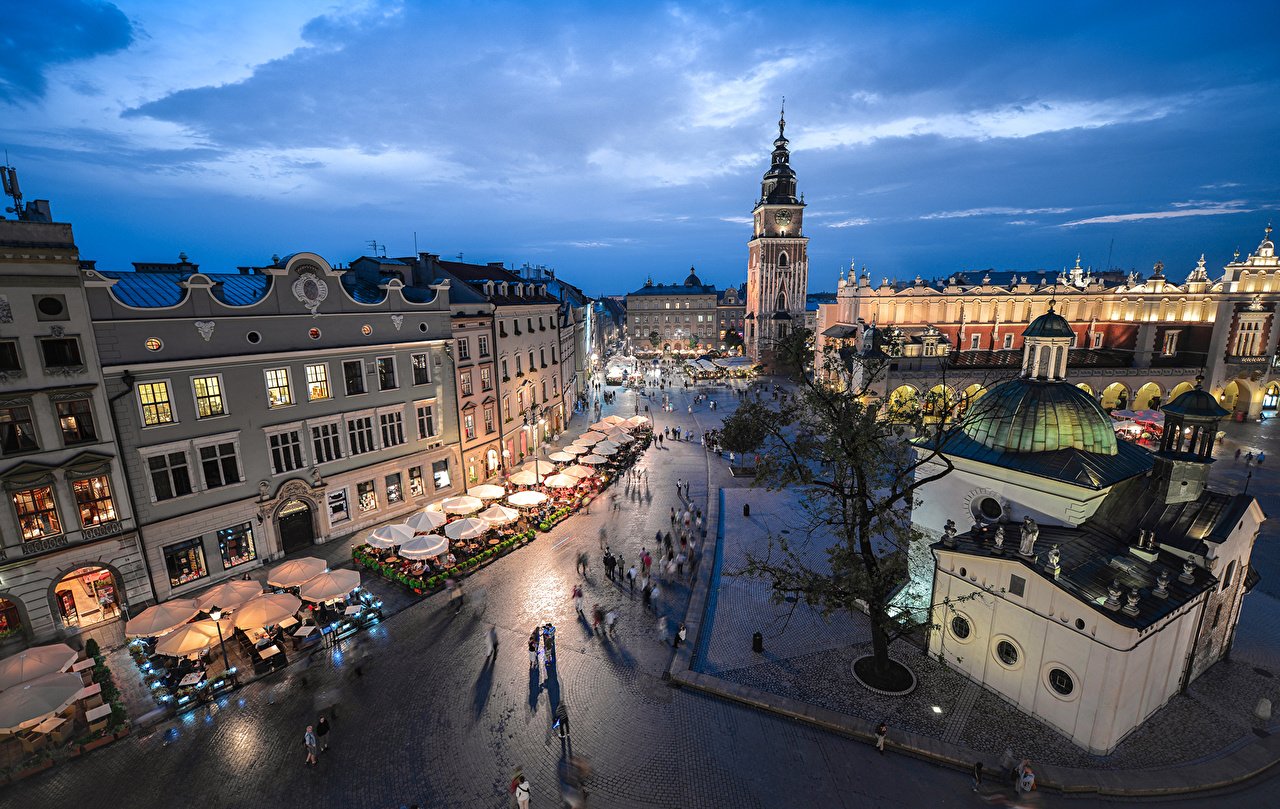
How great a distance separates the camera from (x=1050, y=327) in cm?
2195

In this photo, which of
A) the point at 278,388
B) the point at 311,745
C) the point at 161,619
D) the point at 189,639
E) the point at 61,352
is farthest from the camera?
the point at 278,388

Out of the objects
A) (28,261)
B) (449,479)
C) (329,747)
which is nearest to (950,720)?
(329,747)

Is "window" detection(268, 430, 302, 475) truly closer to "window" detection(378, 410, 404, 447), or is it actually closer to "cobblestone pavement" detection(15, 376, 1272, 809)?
"window" detection(378, 410, 404, 447)

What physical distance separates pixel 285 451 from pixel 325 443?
1874mm

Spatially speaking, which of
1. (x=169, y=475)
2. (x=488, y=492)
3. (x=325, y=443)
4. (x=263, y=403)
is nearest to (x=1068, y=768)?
(x=488, y=492)

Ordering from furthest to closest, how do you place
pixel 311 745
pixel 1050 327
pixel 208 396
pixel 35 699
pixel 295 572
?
1. pixel 208 396
2. pixel 295 572
3. pixel 1050 327
4. pixel 35 699
5. pixel 311 745

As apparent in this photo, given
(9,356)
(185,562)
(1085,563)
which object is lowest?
(185,562)

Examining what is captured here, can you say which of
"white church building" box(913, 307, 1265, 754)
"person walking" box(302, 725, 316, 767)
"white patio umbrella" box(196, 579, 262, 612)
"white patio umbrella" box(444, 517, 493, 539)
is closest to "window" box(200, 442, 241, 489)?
"white patio umbrella" box(196, 579, 262, 612)

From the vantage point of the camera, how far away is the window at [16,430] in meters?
19.8

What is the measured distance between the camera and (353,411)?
2983 cm

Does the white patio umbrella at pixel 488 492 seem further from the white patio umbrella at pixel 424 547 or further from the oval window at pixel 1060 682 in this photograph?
the oval window at pixel 1060 682

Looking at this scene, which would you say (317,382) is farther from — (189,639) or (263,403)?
(189,639)

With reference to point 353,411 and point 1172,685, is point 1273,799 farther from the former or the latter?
point 353,411

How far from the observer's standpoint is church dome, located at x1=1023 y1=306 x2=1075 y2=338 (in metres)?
21.8
